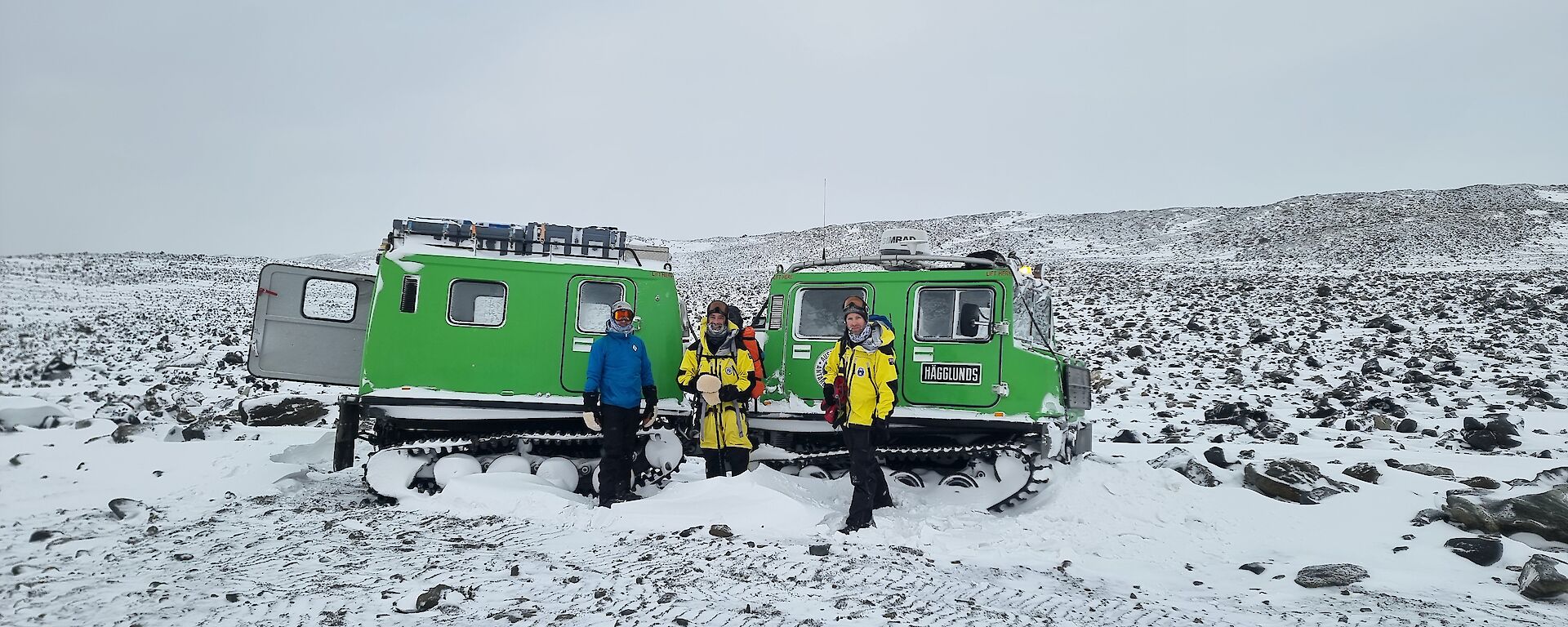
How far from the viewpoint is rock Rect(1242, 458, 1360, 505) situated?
24.8ft

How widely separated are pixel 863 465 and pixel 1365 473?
5.09 meters

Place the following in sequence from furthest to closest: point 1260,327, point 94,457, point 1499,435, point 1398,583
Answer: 1. point 1260,327
2. point 1499,435
3. point 94,457
4. point 1398,583

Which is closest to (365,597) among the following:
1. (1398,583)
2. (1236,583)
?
(1236,583)

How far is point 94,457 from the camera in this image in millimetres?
8164

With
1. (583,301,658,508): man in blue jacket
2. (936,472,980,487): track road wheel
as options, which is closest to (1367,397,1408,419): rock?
(936,472,980,487): track road wheel

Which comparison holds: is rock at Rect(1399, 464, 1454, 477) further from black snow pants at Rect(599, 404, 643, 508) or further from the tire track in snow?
black snow pants at Rect(599, 404, 643, 508)

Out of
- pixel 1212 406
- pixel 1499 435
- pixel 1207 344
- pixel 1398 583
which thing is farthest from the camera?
pixel 1207 344

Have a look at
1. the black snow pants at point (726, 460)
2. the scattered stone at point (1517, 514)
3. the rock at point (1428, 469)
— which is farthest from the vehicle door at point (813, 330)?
the rock at point (1428, 469)

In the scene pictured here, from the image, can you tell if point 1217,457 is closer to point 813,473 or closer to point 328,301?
point 813,473

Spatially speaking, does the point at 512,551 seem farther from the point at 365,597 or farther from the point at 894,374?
the point at 894,374

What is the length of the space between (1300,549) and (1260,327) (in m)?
15.8

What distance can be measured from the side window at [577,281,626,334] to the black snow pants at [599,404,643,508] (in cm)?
111

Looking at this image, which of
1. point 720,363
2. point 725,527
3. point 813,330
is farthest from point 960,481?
point 725,527

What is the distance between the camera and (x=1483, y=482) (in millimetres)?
7730
